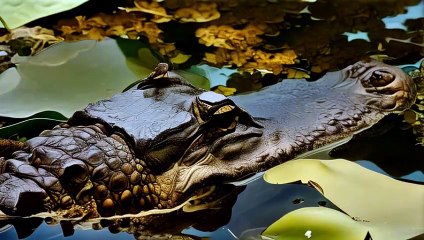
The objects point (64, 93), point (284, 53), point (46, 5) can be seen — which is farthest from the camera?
point (46, 5)

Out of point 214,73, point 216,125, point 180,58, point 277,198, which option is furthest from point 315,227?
point 180,58

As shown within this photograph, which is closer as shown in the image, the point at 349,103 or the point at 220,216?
the point at 220,216

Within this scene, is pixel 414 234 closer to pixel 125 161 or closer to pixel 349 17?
pixel 125 161

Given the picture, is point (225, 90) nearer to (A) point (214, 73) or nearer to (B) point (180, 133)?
(A) point (214, 73)

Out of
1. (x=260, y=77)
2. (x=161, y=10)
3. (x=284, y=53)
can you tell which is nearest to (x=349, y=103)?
(x=260, y=77)

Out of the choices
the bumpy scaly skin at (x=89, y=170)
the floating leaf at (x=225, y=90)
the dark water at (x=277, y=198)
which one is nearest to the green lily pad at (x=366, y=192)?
the dark water at (x=277, y=198)

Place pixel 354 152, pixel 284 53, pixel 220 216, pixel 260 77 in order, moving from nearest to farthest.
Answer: pixel 220 216 < pixel 354 152 < pixel 260 77 < pixel 284 53

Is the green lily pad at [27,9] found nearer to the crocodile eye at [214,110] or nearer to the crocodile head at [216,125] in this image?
the crocodile head at [216,125]

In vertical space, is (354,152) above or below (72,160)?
below
